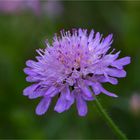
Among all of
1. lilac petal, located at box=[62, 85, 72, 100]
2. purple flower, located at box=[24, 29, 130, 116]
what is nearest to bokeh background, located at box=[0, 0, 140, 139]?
purple flower, located at box=[24, 29, 130, 116]

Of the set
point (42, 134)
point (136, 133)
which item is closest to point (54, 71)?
point (42, 134)

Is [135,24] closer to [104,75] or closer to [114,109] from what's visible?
[114,109]

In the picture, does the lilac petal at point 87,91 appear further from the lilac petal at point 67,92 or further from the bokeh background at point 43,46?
the bokeh background at point 43,46

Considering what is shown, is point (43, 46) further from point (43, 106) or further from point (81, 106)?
point (81, 106)

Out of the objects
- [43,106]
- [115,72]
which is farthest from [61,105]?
[115,72]

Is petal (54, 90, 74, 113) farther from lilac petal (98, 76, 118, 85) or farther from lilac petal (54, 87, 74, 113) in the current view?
lilac petal (98, 76, 118, 85)
